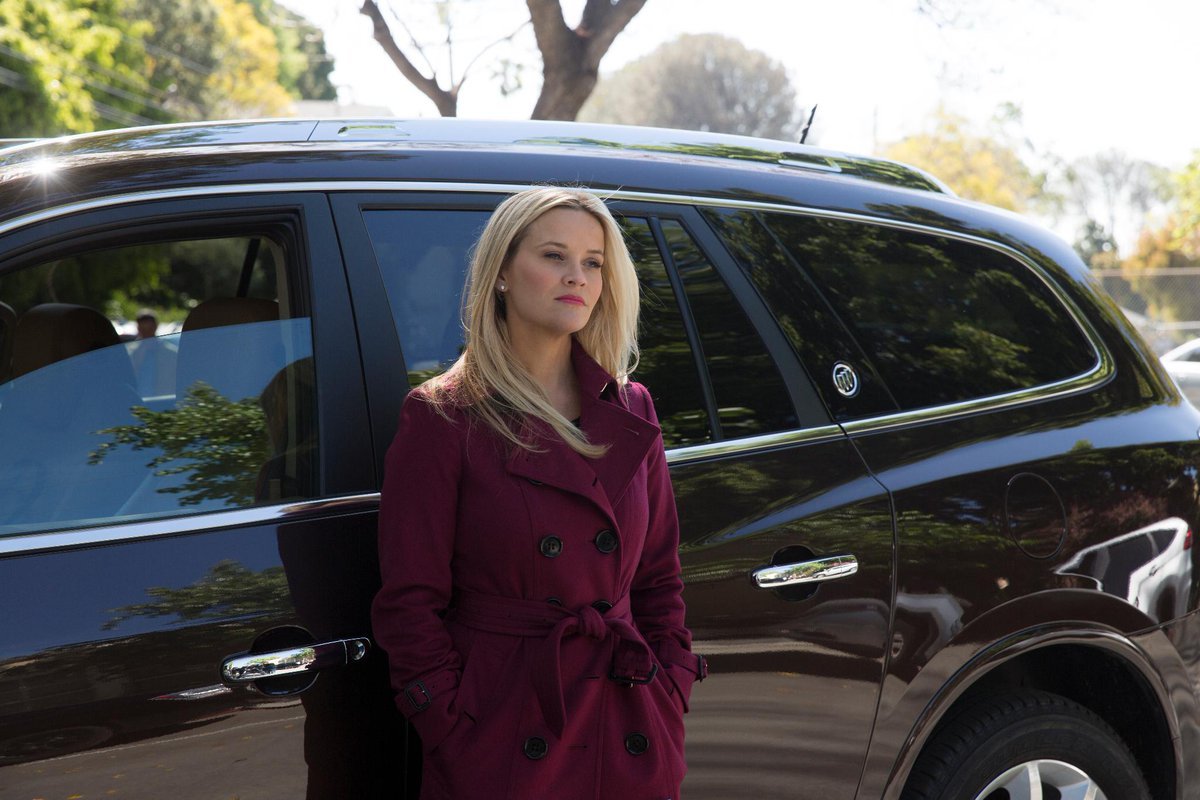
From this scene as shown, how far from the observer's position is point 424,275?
216 cm

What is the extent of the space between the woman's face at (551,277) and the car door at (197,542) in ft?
0.97

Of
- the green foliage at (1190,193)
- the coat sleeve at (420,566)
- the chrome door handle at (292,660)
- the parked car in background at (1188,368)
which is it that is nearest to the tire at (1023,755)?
the coat sleeve at (420,566)

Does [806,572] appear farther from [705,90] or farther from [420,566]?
[705,90]

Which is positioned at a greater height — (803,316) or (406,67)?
(406,67)

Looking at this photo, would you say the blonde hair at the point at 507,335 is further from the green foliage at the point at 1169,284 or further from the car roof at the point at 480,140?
the green foliage at the point at 1169,284

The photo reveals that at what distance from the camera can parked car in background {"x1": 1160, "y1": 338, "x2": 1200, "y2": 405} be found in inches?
653

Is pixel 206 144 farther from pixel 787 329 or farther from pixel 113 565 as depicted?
pixel 787 329

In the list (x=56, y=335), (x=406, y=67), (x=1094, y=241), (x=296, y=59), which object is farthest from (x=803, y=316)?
(x=296, y=59)

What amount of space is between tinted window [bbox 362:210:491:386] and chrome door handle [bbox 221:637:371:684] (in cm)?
47

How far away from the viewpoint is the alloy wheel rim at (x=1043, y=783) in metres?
2.63

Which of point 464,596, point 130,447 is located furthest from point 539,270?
point 130,447

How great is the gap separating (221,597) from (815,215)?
1.52 metres

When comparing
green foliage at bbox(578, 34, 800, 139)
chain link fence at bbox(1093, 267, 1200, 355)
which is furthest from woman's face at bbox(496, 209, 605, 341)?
green foliage at bbox(578, 34, 800, 139)

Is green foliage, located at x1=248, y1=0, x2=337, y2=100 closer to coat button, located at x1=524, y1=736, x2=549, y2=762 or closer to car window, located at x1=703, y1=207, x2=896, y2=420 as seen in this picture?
car window, located at x1=703, y1=207, x2=896, y2=420
